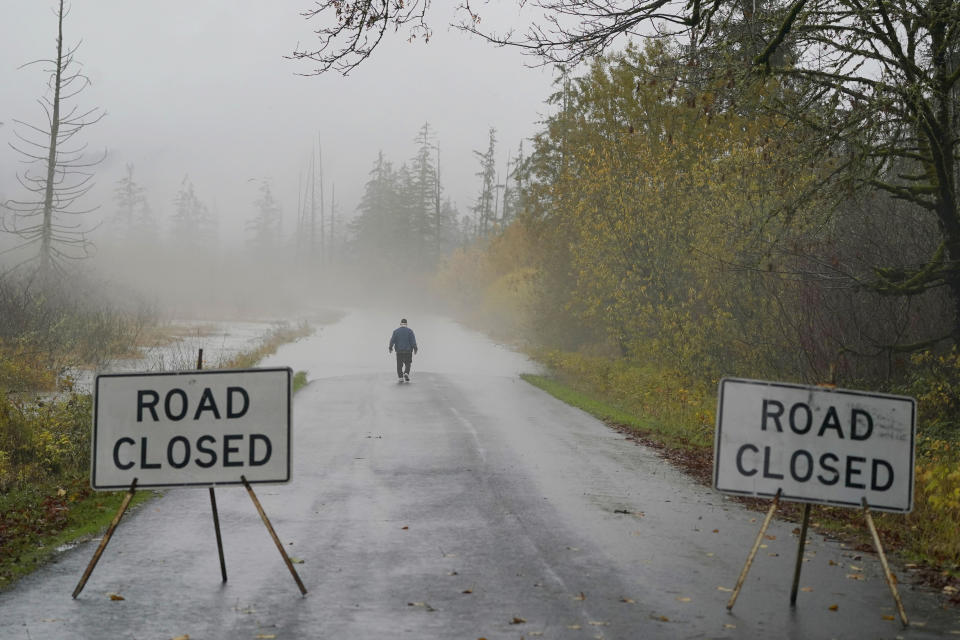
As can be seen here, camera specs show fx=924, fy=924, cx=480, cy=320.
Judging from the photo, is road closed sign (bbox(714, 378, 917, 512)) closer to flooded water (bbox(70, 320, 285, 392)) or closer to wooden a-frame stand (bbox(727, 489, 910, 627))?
wooden a-frame stand (bbox(727, 489, 910, 627))

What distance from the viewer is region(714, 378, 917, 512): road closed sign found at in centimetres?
671

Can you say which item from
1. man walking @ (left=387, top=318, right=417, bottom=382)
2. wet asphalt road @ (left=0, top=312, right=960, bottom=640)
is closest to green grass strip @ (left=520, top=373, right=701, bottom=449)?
wet asphalt road @ (left=0, top=312, right=960, bottom=640)

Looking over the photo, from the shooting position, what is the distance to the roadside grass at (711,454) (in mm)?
8477

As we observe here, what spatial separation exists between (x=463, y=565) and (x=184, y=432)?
2.45 metres

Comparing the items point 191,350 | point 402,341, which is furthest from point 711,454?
point 191,350

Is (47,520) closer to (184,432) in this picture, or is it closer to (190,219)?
(184,432)

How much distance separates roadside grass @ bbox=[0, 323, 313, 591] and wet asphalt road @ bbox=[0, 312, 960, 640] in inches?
14.3

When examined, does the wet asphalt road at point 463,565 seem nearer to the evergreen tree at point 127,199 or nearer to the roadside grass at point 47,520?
the roadside grass at point 47,520

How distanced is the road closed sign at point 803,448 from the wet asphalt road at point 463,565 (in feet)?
2.70

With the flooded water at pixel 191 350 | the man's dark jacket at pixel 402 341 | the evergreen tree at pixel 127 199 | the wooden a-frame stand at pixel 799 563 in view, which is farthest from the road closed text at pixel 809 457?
the evergreen tree at pixel 127 199

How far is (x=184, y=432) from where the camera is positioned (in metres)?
6.95

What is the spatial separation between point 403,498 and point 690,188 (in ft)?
46.9

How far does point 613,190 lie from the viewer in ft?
76.4

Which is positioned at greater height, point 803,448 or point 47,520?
point 803,448
